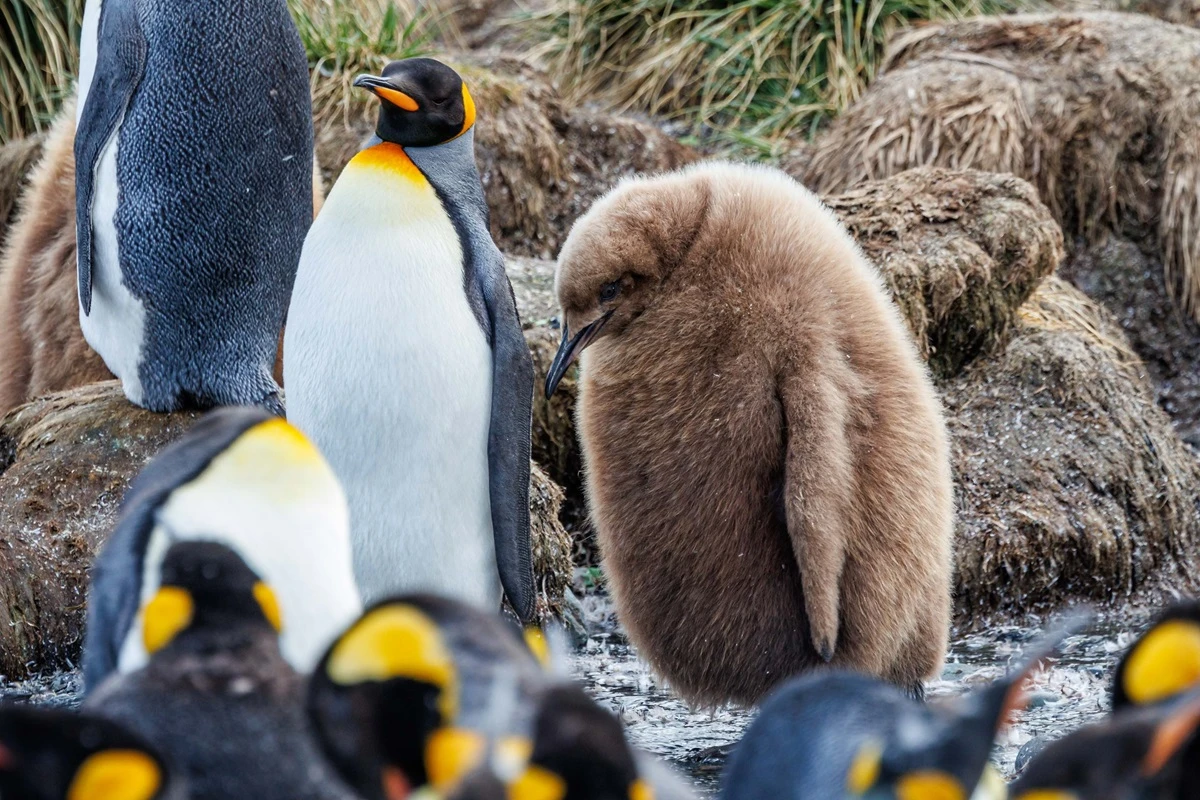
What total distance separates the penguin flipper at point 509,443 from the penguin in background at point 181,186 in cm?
89

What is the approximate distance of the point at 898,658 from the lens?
139 inches

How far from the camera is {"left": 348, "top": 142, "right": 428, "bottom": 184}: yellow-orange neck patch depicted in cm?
355

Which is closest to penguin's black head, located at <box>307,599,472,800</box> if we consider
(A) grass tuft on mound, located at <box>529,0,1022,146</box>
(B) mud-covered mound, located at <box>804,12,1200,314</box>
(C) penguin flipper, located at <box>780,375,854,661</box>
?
(C) penguin flipper, located at <box>780,375,854,661</box>

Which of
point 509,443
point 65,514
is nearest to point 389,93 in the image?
point 509,443

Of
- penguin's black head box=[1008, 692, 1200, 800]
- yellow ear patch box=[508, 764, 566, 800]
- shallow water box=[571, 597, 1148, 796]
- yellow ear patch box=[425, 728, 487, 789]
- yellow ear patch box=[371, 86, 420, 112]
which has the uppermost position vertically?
yellow ear patch box=[371, 86, 420, 112]

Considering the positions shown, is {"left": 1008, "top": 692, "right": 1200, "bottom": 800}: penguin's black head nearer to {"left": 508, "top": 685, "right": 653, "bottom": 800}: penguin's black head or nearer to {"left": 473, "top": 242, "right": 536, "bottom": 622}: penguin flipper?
{"left": 508, "top": 685, "right": 653, "bottom": 800}: penguin's black head

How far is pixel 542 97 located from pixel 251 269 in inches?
134

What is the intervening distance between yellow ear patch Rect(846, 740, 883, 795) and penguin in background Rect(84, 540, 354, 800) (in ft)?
1.95

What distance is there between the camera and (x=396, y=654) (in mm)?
1615

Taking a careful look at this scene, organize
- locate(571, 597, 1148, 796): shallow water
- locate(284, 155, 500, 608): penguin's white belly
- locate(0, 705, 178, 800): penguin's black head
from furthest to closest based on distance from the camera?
locate(284, 155, 500, 608): penguin's white belly
locate(571, 597, 1148, 796): shallow water
locate(0, 705, 178, 800): penguin's black head

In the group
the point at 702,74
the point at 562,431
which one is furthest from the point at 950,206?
the point at 702,74

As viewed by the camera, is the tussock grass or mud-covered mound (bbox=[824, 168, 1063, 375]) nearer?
mud-covered mound (bbox=[824, 168, 1063, 375])

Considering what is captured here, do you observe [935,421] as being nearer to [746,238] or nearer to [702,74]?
[746,238]

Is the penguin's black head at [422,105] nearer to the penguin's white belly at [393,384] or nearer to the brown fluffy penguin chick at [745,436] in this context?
the penguin's white belly at [393,384]
